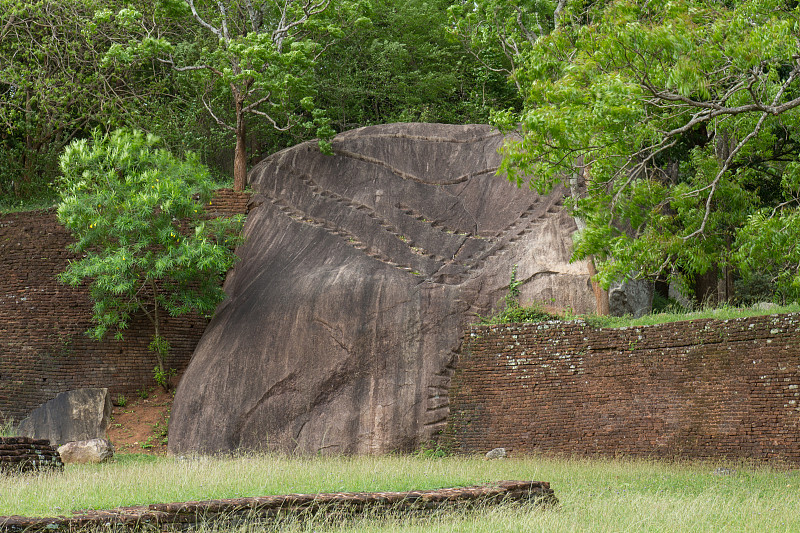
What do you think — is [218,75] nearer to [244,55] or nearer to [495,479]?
[244,55]

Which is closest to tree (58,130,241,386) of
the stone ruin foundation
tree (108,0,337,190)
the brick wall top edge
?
tree (108,0,337,190)

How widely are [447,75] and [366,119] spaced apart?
3.20 meters

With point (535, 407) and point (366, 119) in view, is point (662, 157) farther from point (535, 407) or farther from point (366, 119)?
point (366, 119)

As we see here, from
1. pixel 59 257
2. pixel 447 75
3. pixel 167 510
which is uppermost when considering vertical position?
pixel 447 75

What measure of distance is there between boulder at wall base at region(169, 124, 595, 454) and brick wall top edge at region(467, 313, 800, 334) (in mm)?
756

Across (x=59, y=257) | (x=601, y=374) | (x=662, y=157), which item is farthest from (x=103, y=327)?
(x=662, y=157)

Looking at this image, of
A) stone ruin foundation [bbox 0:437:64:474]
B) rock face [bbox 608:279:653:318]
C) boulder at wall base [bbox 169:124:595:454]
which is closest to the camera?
stone ruin foundation [bbox 0:437:64:474]

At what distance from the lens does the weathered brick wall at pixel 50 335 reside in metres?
17.7

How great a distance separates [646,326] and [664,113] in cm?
359

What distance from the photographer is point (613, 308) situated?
17.0 metres

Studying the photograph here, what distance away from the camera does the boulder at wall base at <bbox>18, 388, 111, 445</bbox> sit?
16.7 m

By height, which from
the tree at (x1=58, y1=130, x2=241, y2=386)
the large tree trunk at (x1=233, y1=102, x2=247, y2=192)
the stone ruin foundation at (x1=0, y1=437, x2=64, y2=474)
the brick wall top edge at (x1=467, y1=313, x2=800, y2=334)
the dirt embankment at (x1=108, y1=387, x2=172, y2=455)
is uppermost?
the large tree trunk at (x1=233, y1=102, x2=247, y2=192)

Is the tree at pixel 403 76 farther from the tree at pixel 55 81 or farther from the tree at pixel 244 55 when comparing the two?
the tree at pixel 55 81

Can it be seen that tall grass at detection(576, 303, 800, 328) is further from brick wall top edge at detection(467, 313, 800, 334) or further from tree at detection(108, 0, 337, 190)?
tree at detection(108, 0, 337, 190)
